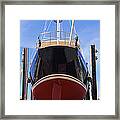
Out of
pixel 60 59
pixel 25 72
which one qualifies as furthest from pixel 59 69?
pixel 25 72

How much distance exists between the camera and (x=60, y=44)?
1425 mm

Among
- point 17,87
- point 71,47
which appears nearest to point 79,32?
point 71,47

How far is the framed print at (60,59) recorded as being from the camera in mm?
1411

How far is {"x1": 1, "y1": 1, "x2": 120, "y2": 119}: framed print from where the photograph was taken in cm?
141

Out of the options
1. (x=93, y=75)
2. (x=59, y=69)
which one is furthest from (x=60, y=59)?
(x=93, y=75)

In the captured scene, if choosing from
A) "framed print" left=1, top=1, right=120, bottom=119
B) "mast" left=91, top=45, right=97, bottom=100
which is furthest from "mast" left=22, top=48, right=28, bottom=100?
"mast" left=91, top=45, right=97, bottom=100

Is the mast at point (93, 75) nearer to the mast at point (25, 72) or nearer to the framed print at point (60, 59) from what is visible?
the framed print at point (60, 59)

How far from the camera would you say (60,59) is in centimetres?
142

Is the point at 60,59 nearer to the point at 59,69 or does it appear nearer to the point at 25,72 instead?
the point at 59,69

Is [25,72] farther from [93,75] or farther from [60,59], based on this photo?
[93,75]

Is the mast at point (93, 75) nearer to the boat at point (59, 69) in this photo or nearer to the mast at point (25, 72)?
the boat at point (59, 69)

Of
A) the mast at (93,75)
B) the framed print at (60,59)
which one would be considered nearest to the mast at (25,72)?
the framed print at (60,59)

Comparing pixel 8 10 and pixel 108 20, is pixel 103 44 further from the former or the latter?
pixel 8 10

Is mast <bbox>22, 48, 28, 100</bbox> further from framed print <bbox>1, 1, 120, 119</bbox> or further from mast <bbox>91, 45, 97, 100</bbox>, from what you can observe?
mast <bbox>91, 45, 97, 100</bbox>
